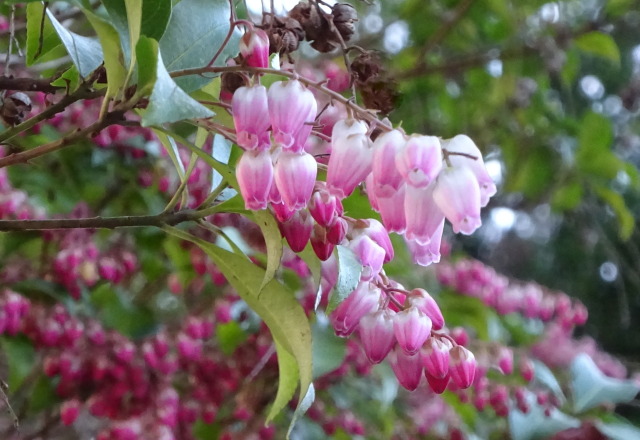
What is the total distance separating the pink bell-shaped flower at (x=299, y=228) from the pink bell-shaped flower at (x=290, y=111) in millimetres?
54

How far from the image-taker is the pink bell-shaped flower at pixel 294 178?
1.43ft

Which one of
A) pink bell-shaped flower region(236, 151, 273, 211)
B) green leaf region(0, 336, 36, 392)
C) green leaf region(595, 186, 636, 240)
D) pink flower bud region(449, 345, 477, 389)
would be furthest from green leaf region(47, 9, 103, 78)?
green leaf region(595, 186, 636, 240)

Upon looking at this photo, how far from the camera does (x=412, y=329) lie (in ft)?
1.59

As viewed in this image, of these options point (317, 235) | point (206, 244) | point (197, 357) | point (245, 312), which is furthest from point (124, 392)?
point (317, 235)

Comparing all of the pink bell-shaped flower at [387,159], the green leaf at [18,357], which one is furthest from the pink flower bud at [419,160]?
the green leaf at [18,357]

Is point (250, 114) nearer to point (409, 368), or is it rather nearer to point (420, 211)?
point (420, 211)

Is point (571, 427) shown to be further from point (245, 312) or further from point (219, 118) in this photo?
point (219, 118)

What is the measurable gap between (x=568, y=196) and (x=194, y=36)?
1899 millimetres

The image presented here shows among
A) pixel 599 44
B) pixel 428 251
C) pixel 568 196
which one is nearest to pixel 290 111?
pixel 428 251

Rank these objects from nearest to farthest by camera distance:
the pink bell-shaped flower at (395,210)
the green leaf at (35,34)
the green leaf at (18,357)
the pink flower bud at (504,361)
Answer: the pink bell-shaped flower at (395,210) < the green leaf at (35,34) < the green leaf at (18,357) < the pink flower bud at (504,361)

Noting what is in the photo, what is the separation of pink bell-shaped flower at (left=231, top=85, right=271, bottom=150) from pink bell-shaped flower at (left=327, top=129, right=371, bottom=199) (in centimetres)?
5

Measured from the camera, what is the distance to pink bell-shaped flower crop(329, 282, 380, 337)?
1.64 ft

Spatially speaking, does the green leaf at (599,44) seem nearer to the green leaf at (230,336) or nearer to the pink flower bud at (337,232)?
the green leaf at (230,336)

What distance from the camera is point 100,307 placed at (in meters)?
1.17
